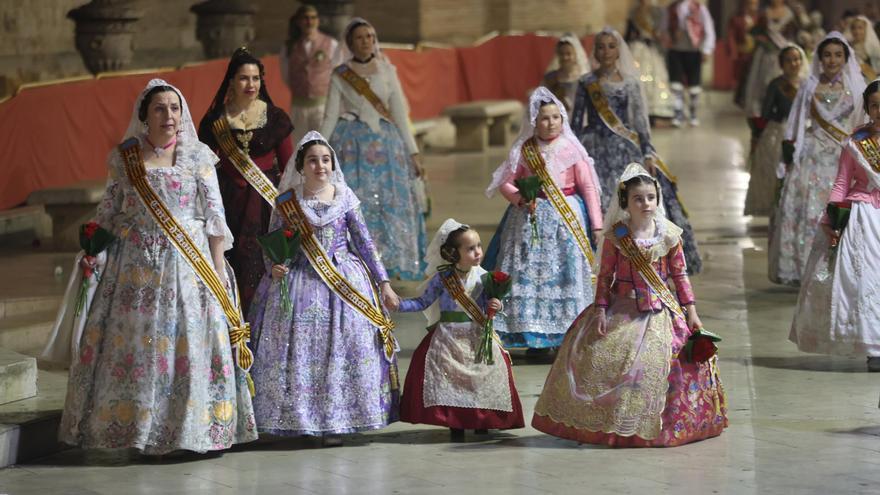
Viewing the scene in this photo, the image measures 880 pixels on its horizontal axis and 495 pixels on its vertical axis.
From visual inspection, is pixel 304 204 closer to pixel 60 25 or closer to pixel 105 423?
pixel 105 423

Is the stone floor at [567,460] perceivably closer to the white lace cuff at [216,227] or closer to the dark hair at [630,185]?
the white lace cuff at [216,227]

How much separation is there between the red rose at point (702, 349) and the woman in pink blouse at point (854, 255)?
6.58 ft

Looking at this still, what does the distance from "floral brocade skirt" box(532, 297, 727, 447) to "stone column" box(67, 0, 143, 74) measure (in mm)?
9303

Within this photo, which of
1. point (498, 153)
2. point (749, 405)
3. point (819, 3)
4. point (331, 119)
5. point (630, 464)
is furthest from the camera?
point (819, 3)

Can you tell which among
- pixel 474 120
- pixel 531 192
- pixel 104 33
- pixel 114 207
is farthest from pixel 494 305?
pixel 474 120

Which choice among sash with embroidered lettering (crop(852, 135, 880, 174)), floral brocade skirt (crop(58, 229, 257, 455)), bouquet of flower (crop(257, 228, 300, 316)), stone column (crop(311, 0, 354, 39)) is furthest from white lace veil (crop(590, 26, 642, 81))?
stone column (crop(311, 0, 354, 39))

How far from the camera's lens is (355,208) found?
8438 mm

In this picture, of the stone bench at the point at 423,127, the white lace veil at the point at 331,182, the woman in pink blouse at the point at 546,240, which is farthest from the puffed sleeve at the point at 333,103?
the stone bench at the point at 423,127

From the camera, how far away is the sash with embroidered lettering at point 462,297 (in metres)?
8.43

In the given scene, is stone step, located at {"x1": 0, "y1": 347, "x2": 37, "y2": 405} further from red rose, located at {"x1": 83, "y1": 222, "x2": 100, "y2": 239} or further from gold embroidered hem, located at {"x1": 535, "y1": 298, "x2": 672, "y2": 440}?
gold embroidered hem, located at {"x1": 535, "y1": 298, "x2": 672, "y2": 440}

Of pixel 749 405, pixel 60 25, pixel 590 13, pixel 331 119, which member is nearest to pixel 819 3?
pixel 590 13

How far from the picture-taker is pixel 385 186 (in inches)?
491

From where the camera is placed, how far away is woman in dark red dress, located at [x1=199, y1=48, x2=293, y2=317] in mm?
9078

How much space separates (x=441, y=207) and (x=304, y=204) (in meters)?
8.52
